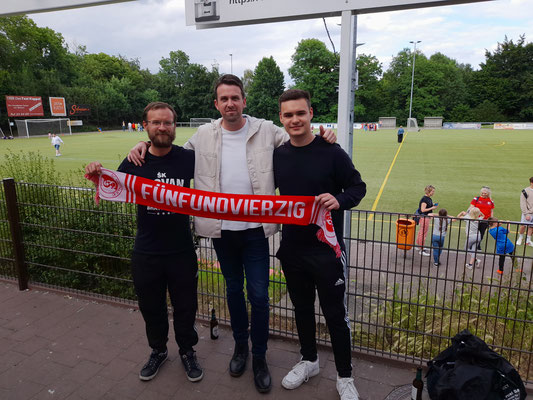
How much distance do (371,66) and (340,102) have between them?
66.6 m

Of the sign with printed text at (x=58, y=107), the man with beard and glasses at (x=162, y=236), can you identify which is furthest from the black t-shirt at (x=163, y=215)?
the sign with printed text at (x=58, y=107)

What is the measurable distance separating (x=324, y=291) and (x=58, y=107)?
61994 millimetres

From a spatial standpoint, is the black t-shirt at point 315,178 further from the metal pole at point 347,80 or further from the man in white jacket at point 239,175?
the metal pole at point 347,80

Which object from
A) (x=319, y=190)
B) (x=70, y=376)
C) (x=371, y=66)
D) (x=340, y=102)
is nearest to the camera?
(x=319, y=190)

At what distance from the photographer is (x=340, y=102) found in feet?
12.0

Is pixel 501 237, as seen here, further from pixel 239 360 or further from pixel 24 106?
pixel 24 106

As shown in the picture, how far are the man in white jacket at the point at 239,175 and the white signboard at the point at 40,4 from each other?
2.55 metres

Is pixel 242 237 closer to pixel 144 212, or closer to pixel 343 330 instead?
pixel 144 212

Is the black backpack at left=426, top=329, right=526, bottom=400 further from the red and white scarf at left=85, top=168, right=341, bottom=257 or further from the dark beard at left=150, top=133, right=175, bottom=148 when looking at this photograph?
the dark beard at left=150, top=133, right=175, bottom=148

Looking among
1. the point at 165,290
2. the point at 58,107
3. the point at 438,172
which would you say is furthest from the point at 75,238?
the point at 58,107

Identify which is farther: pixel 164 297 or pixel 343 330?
pixel 164 297

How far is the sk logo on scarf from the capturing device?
313cm

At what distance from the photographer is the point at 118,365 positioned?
3.41 metres

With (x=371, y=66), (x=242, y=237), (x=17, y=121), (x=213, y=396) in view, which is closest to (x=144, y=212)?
(x=242, y=237)
